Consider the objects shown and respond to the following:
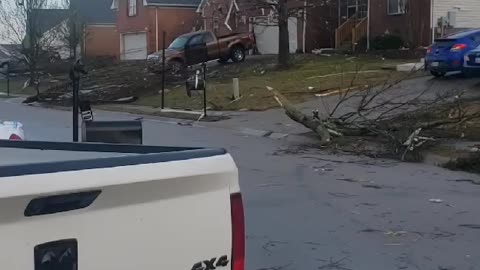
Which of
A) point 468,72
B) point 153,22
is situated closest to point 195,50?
point 468,72

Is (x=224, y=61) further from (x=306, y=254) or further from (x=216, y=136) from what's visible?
(x=306, y=254)

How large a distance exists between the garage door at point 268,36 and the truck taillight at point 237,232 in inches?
1627

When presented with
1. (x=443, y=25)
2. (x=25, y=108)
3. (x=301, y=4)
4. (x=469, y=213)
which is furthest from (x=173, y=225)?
(x=301, y=4)

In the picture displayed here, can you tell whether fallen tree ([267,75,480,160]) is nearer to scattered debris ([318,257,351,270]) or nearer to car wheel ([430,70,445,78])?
scattered debris ([318,257,351,270])

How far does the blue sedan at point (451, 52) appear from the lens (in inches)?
1021

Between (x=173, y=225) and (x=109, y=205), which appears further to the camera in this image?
(x=173, y=225)

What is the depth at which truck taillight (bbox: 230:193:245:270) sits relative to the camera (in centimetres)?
343

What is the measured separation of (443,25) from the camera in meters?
35.9

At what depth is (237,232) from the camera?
344cm

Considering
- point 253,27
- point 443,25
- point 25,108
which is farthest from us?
point 253,27

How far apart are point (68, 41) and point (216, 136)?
4244cm

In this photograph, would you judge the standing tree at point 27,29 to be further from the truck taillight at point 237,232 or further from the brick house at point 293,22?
the truck taillight at point 237,232

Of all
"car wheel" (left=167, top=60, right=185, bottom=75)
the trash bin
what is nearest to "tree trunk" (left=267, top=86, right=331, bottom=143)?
the trash bin

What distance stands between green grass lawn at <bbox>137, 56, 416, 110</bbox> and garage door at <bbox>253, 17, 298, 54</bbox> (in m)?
8.27
